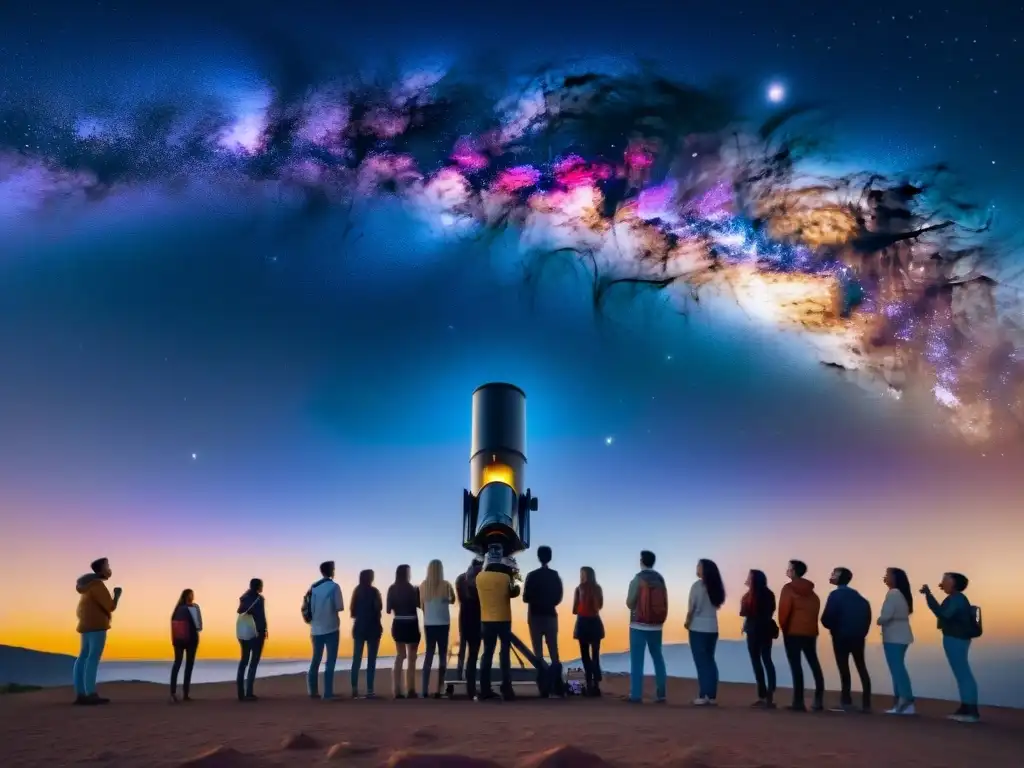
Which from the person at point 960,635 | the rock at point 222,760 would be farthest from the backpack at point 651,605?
the rock at point 222,760

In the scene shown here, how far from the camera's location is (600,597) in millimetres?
11984

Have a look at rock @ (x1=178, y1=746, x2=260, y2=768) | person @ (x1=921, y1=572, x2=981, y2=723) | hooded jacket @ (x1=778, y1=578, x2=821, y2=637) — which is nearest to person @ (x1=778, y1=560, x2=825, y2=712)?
hooded jacket @ (x1=778, y1=578, x2=821, y2=637)

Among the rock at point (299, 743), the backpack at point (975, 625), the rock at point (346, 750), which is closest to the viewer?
the rock at point (346, 750)

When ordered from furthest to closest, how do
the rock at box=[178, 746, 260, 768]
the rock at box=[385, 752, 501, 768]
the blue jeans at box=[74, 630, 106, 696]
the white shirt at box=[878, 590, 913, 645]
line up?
the blue jeans at box=[74, 630, 106, 696] → the white shirt at box=[878, 590, 913, 645] → the rock at box=[178, 746, 260, 768] → the rock at box=[385, 752, 501, 768]

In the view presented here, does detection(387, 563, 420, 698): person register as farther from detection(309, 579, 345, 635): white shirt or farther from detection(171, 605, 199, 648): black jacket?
detection(171, 605, 199, 648): black jacket

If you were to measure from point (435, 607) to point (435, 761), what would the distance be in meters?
6.84

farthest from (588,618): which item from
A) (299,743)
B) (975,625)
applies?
(299,743)

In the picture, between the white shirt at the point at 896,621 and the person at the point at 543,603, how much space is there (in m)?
4.85

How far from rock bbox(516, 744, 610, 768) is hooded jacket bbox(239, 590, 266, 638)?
8083mm

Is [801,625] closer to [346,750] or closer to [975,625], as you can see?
[975,625]

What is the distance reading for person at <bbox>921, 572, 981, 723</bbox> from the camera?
30.6 ft

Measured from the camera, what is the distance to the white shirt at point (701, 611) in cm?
1089

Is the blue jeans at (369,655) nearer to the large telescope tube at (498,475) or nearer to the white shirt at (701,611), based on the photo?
the large telescope tube at (498,475)

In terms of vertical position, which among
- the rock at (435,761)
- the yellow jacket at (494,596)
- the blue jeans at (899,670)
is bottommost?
the rock at (435,761)
